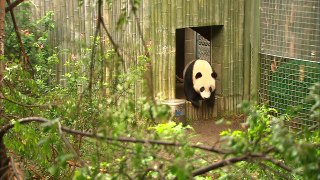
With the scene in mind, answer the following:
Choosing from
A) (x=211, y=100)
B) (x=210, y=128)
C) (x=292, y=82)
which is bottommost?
(x=210, y=128)

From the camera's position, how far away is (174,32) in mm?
7793

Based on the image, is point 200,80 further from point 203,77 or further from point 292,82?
point 292,82

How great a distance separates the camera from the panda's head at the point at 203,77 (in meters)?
8.16

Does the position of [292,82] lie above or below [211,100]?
above

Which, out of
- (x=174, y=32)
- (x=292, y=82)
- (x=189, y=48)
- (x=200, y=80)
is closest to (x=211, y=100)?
(x=200, y=80)

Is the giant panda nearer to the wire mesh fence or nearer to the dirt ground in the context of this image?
the dirt ground

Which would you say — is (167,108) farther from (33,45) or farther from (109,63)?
(33,45)

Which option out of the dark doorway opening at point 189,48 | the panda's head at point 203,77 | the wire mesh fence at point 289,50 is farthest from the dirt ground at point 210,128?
the dark doorway opening at point 189,48

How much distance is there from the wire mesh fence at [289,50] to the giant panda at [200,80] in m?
0.83

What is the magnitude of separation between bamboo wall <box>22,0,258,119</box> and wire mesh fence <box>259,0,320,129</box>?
0.34 metres

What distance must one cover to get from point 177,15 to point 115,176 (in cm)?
567

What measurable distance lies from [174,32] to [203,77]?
71 centimetres

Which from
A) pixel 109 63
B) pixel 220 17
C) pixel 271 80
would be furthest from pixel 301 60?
pixel 109 63

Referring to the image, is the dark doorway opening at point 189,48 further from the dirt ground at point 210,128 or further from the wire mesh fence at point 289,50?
the wire mesh fence at point 289,50
